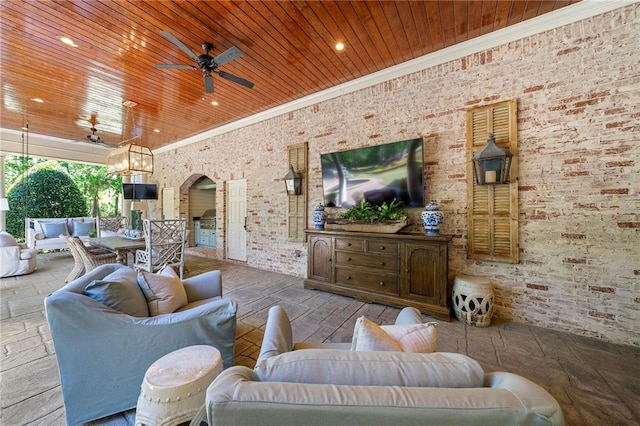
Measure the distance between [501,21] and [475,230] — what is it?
2.47 meters

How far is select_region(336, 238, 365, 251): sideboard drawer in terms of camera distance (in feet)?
11.8

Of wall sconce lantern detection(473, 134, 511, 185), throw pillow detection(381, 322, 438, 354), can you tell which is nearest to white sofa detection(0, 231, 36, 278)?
throw pillow detection(381, 322, 438, 354)

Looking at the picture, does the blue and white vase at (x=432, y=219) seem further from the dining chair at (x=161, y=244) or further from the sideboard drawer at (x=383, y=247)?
the dining chair at (x=161, y=244)

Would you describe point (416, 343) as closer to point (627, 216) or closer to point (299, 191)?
point (627, 216)

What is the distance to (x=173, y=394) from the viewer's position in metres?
1.22

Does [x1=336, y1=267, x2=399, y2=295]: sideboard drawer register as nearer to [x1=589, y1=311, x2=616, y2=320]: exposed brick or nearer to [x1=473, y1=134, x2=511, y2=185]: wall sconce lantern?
[x1=473, y1=134, x2=511, y2=185]: wall sconce lantern

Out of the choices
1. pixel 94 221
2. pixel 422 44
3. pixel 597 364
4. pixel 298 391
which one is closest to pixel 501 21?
pixel 422 44

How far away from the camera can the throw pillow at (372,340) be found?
40.7 inches

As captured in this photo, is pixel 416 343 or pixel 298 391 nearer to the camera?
pixel 298 391

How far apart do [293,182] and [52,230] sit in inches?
276

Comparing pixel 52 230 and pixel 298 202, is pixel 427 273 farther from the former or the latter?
pixel 52 230

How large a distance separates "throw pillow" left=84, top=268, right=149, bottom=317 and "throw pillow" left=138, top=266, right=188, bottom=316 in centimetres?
5

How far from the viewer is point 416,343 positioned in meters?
1.08

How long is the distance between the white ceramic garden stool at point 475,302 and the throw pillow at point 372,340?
2.29 m
